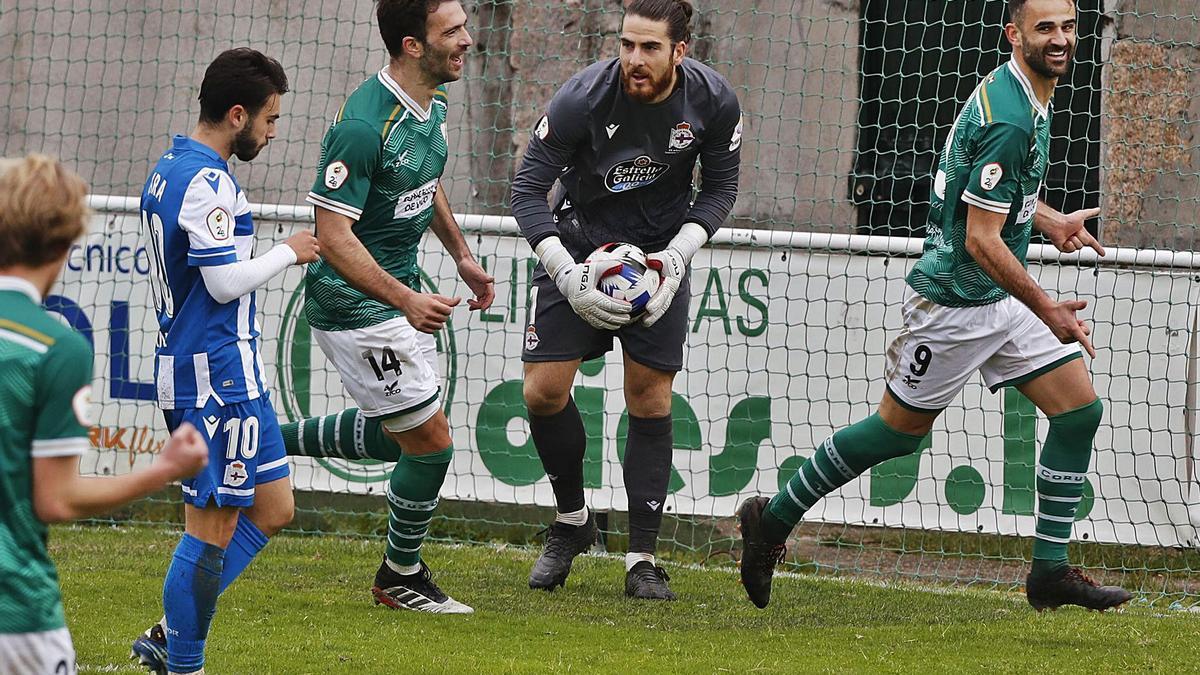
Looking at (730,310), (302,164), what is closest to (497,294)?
(730,310)

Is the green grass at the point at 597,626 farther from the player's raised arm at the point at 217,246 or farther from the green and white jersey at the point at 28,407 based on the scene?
the green and white jersey at the point at 28,407

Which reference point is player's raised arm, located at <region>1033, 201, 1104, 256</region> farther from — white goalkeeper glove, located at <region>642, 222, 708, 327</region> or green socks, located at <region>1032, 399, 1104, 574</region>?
white goalkeeper glove, located at <region>642, 222, 708, 327</region>

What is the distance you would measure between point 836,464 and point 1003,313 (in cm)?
79

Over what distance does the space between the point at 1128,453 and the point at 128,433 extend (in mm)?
4743

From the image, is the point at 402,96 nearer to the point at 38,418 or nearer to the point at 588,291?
the point at 588,291

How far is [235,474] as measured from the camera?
416 cm

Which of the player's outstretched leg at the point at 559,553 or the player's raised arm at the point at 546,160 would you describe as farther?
the player's outstretched leg at the point at 559,553

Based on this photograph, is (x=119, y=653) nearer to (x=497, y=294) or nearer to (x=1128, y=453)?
(x=497, y=294)

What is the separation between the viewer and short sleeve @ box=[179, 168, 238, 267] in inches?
159

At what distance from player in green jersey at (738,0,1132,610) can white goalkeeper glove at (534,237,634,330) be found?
877mm

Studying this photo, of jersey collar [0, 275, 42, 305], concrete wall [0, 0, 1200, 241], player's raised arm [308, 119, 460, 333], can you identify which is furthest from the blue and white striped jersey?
concrete wall [0, 0, 1200, 241]

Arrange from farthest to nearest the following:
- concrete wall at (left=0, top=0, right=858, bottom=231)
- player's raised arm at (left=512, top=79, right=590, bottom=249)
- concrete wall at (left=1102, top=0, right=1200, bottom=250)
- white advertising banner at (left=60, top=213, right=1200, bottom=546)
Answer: concrete wall at (left=0, top=0, right=858, bottom=231) < concrete wall at (left=1102, top=0, right=1200, bottom=250) < white advertising banner at (left=60, top=213, right=1200, bottom=546) < player's raised arm at (left=512, top=79, right=590, bottom=249)

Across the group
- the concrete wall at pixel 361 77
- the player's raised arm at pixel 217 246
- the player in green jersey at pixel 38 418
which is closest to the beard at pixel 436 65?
the player's raised arm at pixel 217 246

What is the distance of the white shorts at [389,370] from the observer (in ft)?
17.2
